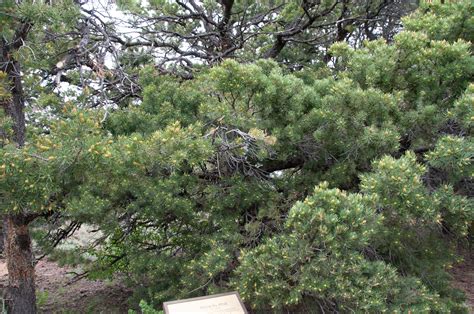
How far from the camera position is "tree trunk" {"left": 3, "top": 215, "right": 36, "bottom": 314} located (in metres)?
4.59

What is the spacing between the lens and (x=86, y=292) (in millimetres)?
6691

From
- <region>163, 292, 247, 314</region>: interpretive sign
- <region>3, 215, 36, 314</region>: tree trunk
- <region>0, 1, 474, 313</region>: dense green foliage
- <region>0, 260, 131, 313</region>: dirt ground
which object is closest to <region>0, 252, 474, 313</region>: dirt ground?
<region>0, 260, 131, 313</region>: dirt ground

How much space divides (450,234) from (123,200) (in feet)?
10.3

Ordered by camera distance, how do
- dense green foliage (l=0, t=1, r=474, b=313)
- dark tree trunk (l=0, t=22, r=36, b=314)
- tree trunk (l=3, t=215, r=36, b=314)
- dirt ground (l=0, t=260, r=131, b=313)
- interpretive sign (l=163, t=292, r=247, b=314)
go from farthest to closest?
1. dirt ground (l=0, t=260, r=131, b=313)
2. tree trunk (l=3, t=215, r=36, b=314)
3. dark tree trunk (l=0, t=22, r=36, b=314)
4. dense green foliage (l=0, t=1, r=474, b=313)
5. interpretive sign (l=163, t=292, r=247, b=314)

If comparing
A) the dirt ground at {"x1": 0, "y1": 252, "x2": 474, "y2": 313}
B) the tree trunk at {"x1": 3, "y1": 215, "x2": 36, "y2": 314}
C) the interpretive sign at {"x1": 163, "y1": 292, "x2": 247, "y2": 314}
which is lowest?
the dirt ground at {"x1": 0, "y1": 252, "x2": 474, "y2": 313}

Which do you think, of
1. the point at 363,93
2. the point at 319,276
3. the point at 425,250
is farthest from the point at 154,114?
the point at 425,250

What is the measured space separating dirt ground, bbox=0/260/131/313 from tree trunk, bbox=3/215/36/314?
3.24ft

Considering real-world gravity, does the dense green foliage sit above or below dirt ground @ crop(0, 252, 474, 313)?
above

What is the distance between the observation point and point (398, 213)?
10.2 ft

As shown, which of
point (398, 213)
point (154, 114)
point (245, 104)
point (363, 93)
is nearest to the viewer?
A: point (398, 213)

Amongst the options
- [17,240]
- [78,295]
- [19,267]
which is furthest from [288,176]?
[78,295]

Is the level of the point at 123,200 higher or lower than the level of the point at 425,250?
higher

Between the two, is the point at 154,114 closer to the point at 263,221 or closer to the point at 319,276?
the point at 263,221

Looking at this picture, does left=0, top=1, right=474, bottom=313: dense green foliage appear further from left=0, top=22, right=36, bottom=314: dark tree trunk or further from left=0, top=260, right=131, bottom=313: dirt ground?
left=0, top=260, right=131, bottom=313: dirt ground
